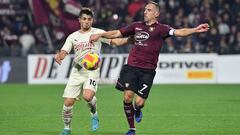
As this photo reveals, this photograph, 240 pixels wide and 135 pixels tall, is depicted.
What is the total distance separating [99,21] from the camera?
28.3m

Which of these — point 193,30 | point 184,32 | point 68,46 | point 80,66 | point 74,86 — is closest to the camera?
point 193,30

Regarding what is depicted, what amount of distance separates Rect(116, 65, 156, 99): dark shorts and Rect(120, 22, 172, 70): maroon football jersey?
10 centimetres

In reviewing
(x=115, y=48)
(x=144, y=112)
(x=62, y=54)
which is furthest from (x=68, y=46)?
(x=115, y=48)

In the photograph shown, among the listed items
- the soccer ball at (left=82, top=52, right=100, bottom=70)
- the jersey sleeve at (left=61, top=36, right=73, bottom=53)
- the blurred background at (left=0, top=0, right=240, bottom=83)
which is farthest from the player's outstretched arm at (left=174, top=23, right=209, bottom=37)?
the blurred background at (left=0, top=0, right=240, bottom=83)

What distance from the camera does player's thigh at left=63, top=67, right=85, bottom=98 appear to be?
41.0 ft

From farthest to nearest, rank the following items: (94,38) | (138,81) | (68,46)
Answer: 1. (68,46)
2. (138,81)
3. (94,38)

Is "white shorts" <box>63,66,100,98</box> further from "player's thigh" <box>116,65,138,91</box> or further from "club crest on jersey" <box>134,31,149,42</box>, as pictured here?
"club crest on jersey" <box>134,31,149,42</box>

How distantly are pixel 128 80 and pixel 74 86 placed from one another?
0.97 metres

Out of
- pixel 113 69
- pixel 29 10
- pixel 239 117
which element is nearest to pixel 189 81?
pixel 113 69

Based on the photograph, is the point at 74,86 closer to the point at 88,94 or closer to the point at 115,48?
the point at 88,94

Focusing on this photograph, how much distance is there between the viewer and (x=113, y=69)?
2772cm

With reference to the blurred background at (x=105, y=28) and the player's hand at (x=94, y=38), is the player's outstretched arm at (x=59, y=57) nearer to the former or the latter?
the player's hand at (x=94, y=38)

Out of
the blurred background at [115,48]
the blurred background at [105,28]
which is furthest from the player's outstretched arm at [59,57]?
the blurred background at [105,28]

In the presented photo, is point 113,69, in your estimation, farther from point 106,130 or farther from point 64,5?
point 106,130
